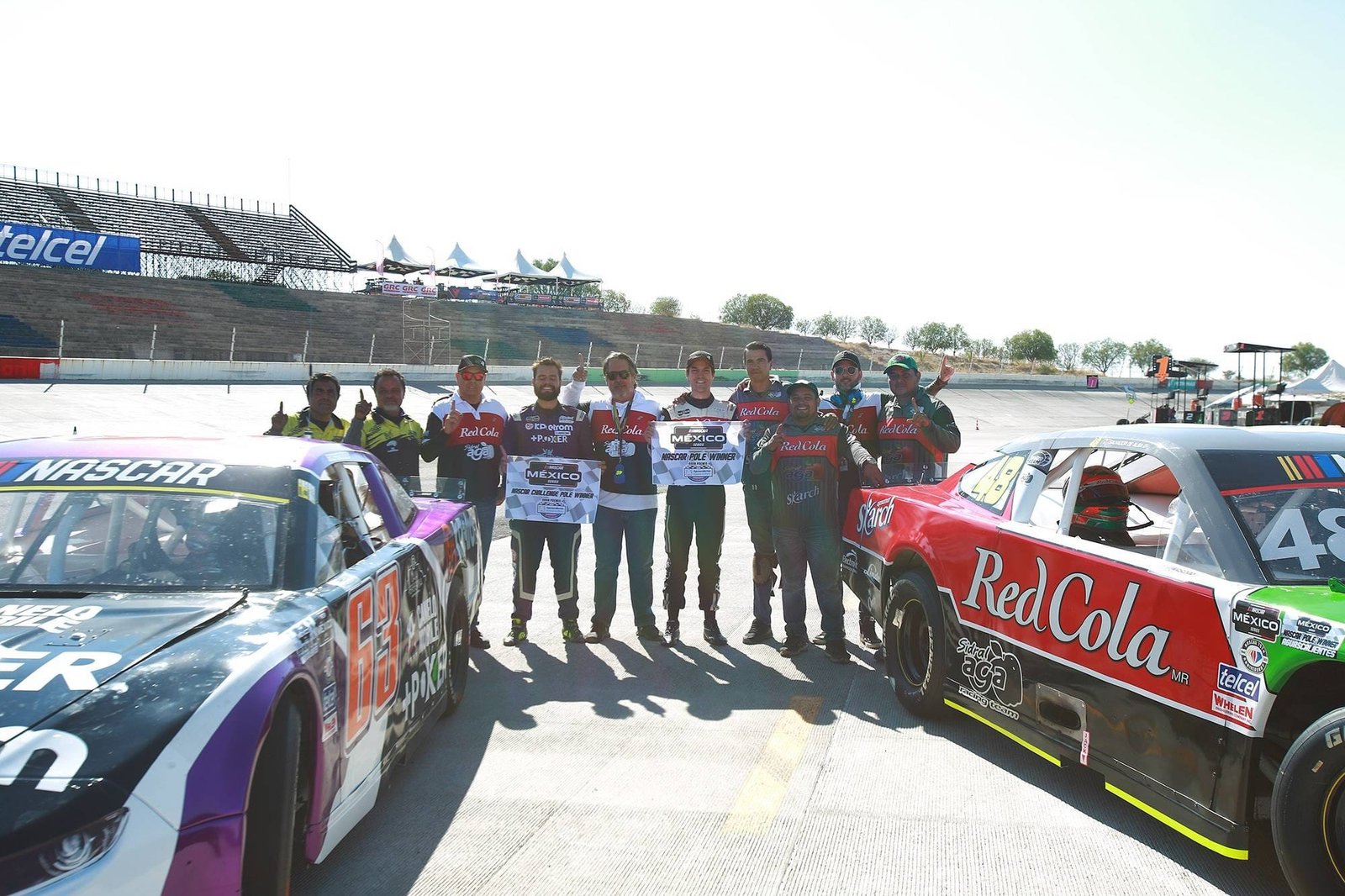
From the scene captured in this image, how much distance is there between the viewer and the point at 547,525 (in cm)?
679

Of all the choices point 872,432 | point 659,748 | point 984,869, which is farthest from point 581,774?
point 872,432

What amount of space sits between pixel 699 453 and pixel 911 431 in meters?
1.59

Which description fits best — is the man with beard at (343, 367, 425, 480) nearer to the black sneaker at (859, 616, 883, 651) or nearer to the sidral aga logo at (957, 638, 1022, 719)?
the black sneaker at (859, 616, 883, 651)

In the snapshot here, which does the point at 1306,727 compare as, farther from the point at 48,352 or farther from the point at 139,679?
the point at 48,352

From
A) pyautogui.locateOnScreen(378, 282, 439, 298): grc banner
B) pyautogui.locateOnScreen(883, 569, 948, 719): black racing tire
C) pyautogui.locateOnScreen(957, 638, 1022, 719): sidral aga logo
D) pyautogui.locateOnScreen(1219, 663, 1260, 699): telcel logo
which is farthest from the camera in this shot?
→ pyautogui.locateOnScreen(378, 282, 439, 298): grc banner

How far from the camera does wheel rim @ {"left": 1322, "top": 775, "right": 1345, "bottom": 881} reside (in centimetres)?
275

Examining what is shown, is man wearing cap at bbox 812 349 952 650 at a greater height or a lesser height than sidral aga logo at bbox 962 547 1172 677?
greater

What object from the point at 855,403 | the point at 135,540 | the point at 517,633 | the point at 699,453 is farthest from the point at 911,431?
the point at 135,540

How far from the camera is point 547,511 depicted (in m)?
6.71

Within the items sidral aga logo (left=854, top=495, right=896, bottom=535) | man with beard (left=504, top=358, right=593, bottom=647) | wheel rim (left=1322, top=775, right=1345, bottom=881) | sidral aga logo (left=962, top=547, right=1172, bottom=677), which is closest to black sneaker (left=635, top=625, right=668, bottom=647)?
man with beard (left=504, top=358, right=593, bottom=647)

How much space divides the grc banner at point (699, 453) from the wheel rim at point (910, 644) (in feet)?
5.83

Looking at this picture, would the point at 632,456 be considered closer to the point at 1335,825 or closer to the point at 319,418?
the point at 319,418

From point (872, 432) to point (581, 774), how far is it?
3872mm

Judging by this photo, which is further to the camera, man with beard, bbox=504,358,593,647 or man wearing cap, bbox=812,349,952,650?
man wearing cap, bbox=812,349,952,650
